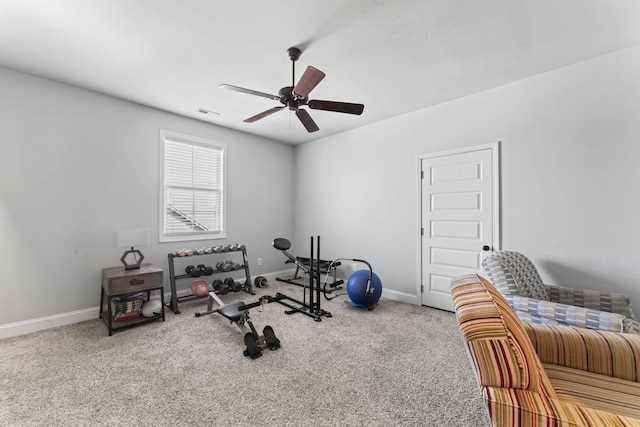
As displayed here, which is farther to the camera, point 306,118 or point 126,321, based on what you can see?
point 126,321

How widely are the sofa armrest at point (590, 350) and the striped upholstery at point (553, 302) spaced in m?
0.34

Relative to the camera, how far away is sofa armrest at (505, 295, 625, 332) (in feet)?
5.65

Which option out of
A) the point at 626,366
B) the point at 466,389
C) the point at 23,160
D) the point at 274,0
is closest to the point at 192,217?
the point at 23,160

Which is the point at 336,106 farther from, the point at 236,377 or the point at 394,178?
the point at 236,377

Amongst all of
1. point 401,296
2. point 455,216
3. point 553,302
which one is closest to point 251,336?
point 401,296

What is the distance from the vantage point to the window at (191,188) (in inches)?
159

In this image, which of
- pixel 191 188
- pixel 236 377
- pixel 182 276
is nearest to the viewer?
pixel 236 377

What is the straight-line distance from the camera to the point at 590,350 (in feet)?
4.74

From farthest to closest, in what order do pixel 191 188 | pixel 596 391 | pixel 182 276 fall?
pixel 191 188
pixel 182 276
pixel 596 391

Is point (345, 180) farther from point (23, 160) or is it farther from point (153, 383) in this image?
point (23, 160)

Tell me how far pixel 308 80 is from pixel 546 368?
247cm

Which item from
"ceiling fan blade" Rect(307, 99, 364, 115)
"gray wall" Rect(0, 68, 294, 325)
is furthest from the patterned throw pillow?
"gray wall" Rect(0, 68, 294, 325)

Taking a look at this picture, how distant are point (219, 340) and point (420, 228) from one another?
2.97m

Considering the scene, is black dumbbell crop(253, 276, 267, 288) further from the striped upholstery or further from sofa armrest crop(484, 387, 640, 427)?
sofa armrest crop(484, 387, 640, 427)
